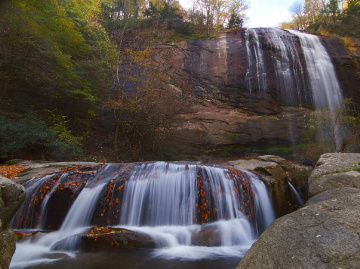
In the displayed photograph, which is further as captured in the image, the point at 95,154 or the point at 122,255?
the point at 95,154

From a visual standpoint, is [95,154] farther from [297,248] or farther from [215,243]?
[297,248]

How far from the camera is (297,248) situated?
9.09 ft

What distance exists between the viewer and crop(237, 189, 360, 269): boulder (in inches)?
97.0

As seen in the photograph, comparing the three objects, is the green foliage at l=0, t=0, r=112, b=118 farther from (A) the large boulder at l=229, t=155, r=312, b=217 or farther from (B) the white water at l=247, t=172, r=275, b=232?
(B) the white water at l=247, t=172, r=275, b=232

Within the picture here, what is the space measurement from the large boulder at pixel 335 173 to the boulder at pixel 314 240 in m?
2.87

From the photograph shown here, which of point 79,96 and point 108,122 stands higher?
point 79,96

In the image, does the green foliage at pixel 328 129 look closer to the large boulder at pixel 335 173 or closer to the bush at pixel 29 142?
the large boulder at pixel 335 173

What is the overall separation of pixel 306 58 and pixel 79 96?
18185 millimetres

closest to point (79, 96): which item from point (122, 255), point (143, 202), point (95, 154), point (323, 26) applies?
point (95, 154)

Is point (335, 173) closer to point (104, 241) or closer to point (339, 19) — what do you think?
point (104, 241)

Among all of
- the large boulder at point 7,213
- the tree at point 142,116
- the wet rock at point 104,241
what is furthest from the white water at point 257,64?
the large boulder at point 7,213

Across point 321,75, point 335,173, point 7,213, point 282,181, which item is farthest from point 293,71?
point 7,213

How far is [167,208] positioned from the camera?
6.86 meters

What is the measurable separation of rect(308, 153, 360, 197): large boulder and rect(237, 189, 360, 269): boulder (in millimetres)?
2868
